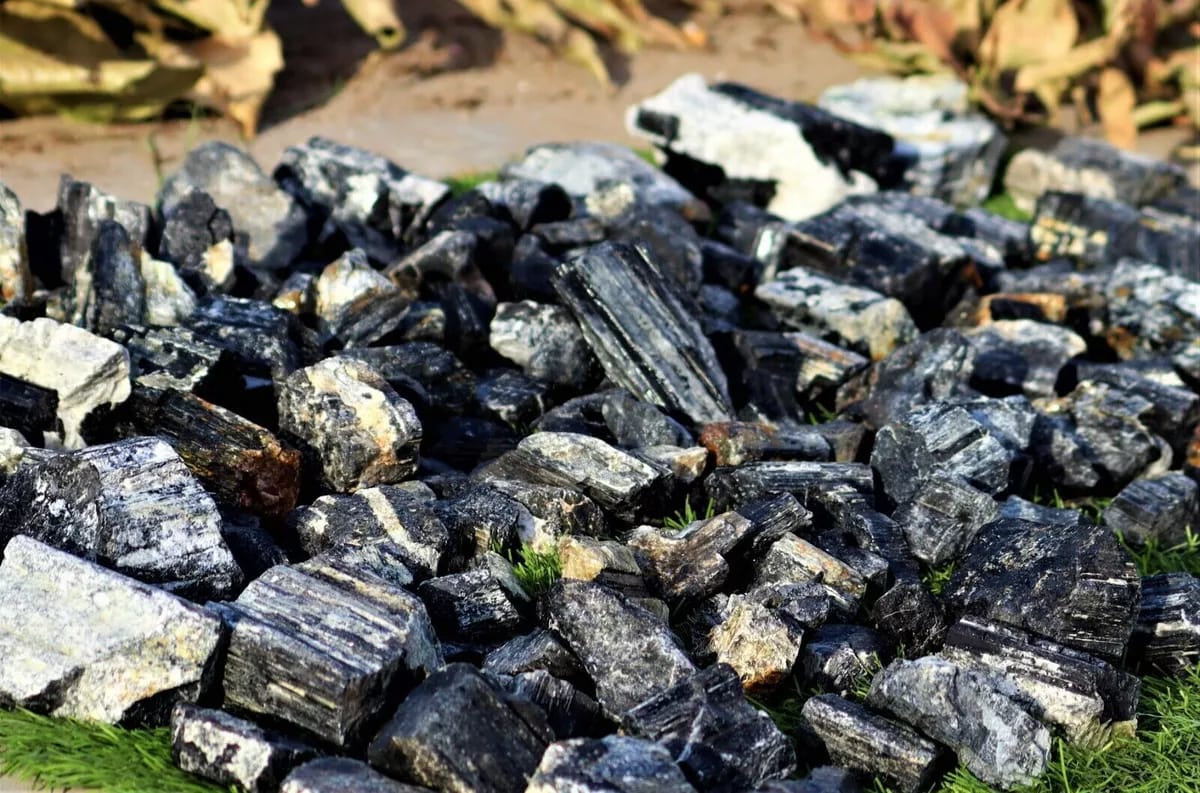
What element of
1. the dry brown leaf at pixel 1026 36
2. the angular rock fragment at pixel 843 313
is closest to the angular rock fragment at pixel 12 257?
the angular rock fragment at pixel 843 313

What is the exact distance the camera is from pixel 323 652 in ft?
10.2

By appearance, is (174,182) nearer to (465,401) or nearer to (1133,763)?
(465,401)

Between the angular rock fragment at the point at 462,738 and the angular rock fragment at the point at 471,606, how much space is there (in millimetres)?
538

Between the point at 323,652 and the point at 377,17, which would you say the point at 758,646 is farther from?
the point at 377,17

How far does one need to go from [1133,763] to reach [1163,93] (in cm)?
684

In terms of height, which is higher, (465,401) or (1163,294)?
(1163,294)

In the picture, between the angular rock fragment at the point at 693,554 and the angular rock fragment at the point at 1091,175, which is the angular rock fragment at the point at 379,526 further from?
the angular rock fragment at the point at 1091,175

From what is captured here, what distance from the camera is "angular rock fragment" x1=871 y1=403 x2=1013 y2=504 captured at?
4.37 metres

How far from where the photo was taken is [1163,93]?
8.97m

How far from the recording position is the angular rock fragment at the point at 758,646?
11.4ft

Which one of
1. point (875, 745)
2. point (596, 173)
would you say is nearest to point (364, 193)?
point (596, 173)

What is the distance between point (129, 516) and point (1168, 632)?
2858 mm

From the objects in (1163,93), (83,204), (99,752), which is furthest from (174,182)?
(1163,93)

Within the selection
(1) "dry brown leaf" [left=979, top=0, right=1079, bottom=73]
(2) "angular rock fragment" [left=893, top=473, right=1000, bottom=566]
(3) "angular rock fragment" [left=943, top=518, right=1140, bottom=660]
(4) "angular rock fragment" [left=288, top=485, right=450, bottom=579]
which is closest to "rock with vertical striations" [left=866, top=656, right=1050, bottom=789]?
(3) "angular rock fragment" [left=943, top=518, right=1140, bottom=660]
